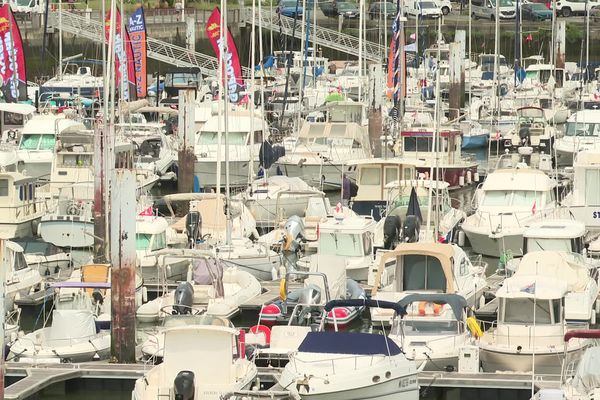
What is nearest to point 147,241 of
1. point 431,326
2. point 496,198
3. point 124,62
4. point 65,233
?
point 65,233

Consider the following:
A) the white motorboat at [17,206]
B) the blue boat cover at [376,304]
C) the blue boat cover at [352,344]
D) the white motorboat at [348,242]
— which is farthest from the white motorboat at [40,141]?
the blue boat cover at [352,344]

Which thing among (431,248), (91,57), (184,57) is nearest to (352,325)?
(431,248)

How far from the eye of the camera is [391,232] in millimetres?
34656

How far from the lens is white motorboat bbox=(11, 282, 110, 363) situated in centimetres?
2748

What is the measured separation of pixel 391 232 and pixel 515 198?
14.6 feet

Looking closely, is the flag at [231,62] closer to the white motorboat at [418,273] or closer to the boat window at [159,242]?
the boat window at [159,242]

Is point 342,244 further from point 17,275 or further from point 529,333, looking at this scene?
point 529,333

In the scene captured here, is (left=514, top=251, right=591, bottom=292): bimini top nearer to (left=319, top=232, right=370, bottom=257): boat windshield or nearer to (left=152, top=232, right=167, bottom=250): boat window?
(left=319, top=232, right=370, bottom=257): boat windshield

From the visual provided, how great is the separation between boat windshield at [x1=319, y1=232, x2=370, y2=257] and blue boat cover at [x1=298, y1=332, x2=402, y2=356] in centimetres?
993

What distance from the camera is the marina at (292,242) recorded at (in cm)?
2528

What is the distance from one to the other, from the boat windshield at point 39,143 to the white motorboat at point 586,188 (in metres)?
14.0

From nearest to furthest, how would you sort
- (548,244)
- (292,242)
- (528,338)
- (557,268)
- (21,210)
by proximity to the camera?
1. (528,338)
2. (557,268)
3. (548,244)
4. (292,242)
5. (21,210)

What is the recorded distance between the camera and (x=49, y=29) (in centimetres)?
7162

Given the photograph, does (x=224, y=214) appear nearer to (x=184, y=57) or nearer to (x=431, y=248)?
(x=431, y=248)
